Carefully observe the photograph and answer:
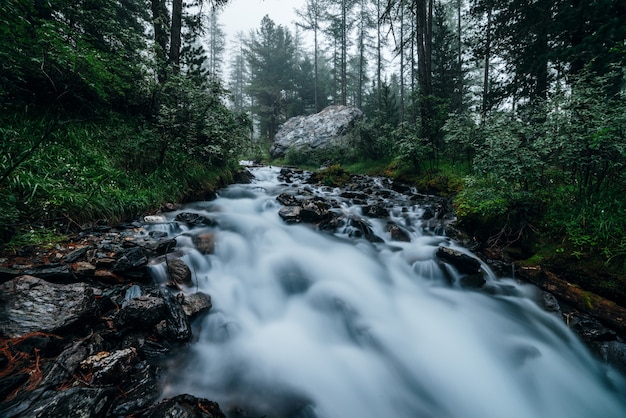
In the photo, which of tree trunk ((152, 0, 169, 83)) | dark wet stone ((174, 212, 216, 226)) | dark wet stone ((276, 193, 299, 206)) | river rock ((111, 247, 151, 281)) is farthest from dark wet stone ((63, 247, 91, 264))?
tree trunk ((152, 0, 169, 83))

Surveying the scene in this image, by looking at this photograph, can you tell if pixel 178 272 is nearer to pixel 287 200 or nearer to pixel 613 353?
pixel 287 200

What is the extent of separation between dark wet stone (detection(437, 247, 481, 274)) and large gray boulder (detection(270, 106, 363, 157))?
598 inches

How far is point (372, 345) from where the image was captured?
3.28 meters

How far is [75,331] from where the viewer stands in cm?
223

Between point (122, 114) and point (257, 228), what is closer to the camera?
point (257, 228)

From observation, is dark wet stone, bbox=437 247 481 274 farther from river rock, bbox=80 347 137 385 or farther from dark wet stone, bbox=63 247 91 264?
dark wet stone, bbox=63 247 91 264

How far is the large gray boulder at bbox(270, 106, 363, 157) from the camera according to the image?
20.2 metres

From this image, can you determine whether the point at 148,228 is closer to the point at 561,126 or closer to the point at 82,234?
the point at 82,234

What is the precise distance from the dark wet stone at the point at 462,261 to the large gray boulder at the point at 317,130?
15188 mm

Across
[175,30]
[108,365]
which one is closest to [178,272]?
[108,365]

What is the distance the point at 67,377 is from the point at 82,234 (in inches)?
106

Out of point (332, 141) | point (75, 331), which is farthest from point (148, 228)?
point (332, 141)

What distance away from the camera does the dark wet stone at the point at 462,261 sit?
4430 millimetres

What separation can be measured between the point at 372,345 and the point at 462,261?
2.41 metres
